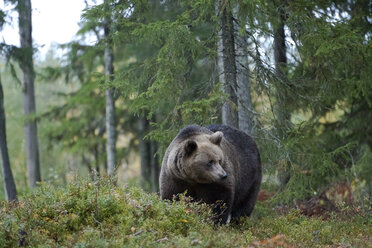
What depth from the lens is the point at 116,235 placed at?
6.59 meters

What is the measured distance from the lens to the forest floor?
6203 millimetres

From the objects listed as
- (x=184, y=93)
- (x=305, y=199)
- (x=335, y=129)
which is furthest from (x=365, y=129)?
(x=184, y=93)

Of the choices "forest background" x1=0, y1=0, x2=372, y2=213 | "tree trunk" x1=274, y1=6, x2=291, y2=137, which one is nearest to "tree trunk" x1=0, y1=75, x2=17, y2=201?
"forest background" x1=0, y1=0, x2=372, y2=213

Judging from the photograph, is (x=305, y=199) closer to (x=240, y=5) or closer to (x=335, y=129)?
(x=335, y=129)

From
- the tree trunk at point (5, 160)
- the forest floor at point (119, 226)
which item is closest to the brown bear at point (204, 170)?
the forest floor at point (119, 226)

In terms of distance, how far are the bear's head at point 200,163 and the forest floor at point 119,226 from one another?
478mm

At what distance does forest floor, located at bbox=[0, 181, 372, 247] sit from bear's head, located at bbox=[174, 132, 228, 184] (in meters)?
0.48

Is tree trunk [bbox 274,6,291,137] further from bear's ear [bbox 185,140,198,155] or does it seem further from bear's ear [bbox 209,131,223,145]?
bear's ear [bbox 185,140,198,155]

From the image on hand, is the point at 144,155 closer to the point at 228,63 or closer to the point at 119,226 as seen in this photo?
the point at 228,63

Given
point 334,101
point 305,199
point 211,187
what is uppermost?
point 334,101

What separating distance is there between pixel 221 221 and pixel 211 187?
1.93ft

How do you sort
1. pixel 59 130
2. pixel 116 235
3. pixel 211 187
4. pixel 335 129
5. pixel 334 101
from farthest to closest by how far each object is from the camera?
pixel 59 130
pixel 335 129
pixel 334 101
pixel 211 187
pixel 116 235

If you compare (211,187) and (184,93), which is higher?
(184,93)

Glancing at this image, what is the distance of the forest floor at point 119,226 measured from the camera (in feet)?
20.4
